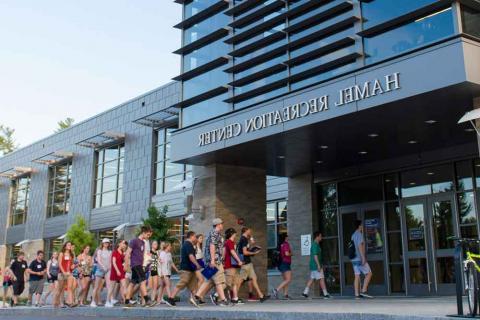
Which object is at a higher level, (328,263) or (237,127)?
(237,127)

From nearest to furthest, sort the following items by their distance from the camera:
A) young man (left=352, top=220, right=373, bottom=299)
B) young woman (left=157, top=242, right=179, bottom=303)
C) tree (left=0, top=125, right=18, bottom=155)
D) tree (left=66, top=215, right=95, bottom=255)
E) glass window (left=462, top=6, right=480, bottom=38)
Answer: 1. glass window (left=462, top=6, right=480, bottom=38)
2. young woman (left=157, top=242, right=179, bottom=303)
3. young man (left=352, top=220, right=373, bottom=299)
4. tree (left=66, top=215, right=95, bottom=255)
5. tree (left=0, top=125, right=18, bottom=155)

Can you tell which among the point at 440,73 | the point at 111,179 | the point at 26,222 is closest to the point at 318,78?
the point at 440,73

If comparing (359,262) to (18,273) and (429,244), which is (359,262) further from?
(18,273)

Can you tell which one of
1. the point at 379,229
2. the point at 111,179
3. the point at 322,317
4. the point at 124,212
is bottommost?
the point at 322,317

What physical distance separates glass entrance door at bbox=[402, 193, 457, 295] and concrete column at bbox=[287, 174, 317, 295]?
3.40 m

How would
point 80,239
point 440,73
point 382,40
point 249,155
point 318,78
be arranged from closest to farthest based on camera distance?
1. point 440,73
2. point 382,40
3. point 318,78
4. point 249,155
5. point 80,239

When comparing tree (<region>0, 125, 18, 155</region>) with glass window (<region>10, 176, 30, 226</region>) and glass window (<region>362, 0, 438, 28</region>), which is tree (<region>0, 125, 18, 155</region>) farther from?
glass window (<region>362, 0, 438, 28</region>)

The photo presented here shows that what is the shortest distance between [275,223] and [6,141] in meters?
50.7

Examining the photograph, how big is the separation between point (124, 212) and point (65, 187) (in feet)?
23.9

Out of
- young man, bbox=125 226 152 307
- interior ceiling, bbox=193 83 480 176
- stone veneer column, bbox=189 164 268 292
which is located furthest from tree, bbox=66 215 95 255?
young man, bbox=125 226 152 307

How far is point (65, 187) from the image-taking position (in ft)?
108

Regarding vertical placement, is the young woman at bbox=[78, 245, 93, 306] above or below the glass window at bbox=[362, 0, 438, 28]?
below

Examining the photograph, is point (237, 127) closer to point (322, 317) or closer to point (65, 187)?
point (322, 317)

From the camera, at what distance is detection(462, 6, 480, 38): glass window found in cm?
1027
